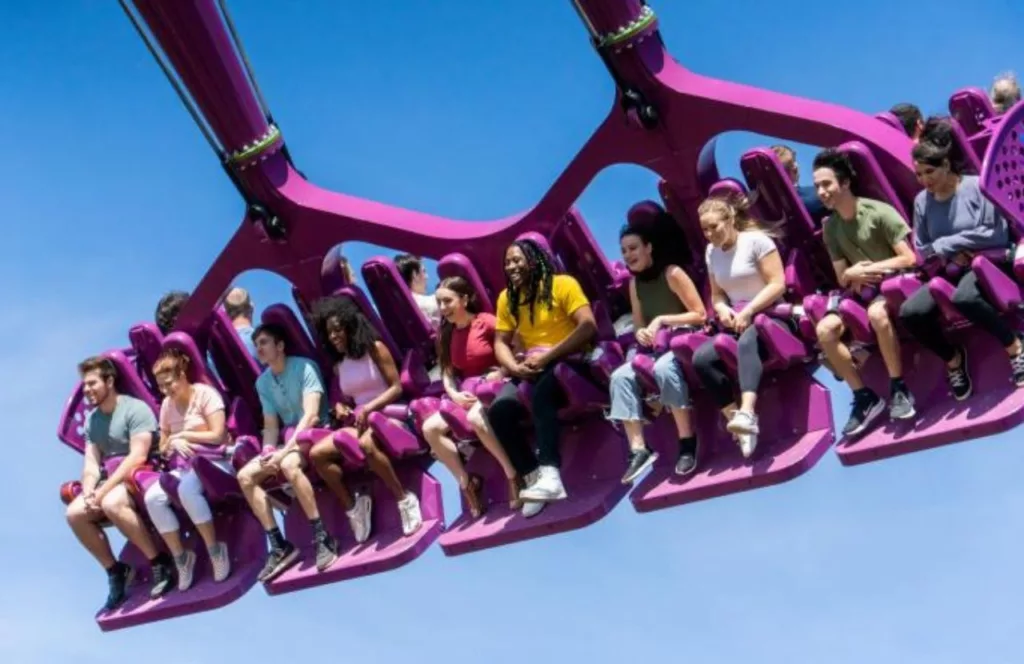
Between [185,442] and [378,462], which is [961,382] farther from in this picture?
[185,442]

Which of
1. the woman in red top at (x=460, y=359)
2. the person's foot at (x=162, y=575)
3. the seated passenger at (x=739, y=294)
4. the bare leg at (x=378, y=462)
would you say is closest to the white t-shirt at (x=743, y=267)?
the seated passenger at (x=739, y=294)

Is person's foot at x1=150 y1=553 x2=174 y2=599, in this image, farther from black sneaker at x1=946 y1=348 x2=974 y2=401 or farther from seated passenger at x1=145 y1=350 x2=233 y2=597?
black sneaker at x1=946 y1=348 x2=974 y2=401

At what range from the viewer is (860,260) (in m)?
12.7

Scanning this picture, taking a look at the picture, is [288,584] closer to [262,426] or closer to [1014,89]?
[262,426]

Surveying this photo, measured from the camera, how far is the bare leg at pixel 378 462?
1395 cm

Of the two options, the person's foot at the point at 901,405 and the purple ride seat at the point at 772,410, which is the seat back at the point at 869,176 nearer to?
the purple ride seat at the point at 772,410

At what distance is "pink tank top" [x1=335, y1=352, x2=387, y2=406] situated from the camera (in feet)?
46.5

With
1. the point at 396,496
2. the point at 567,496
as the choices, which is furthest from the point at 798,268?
the point at 396,496

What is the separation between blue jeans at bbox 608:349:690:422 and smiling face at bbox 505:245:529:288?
0.62m

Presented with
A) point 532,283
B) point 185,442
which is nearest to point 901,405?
point 532,283

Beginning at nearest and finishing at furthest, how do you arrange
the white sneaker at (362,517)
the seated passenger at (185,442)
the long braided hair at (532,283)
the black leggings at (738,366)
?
the black leggings at (738,366) < the long braided hair at (532,283) < the white sneaker at (362,517) < the seated passenger at (185,442)

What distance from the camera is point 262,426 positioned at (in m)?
14.9

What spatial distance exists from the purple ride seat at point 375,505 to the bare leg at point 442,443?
0.76ft

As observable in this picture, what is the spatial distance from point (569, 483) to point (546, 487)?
0.44 m
